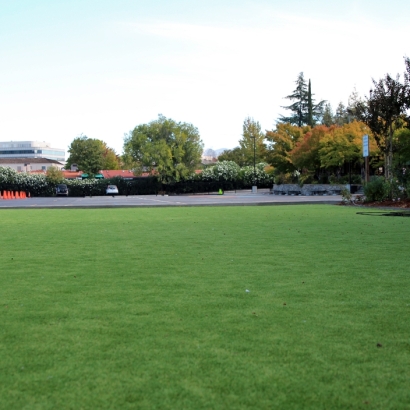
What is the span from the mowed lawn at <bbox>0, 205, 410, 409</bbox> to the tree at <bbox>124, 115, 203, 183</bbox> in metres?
64.3

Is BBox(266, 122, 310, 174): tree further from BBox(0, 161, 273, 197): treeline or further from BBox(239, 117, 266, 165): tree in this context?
BBox(239, 117, 266, 165): tree

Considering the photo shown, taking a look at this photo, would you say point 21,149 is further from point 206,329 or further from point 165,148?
point 206,329

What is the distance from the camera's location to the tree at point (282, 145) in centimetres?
6266

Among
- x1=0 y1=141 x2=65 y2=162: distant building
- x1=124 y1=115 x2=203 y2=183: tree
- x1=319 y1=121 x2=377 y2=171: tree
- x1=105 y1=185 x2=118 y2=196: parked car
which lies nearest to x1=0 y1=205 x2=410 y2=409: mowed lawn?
x1=319 y1=121 x2=377 y2=171: tree

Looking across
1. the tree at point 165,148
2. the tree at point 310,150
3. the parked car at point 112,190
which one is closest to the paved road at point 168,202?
the tree at point 310,150

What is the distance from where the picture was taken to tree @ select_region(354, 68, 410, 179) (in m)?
29.9

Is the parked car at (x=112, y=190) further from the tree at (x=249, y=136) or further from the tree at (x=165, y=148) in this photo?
the tree at (x=249, y=136)

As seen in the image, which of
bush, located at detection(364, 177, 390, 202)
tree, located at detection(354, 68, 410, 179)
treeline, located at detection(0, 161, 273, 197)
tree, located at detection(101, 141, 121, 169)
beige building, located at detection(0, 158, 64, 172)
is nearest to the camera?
bush, located at detection(364, 177, 390, 202)

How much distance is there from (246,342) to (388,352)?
1.19m

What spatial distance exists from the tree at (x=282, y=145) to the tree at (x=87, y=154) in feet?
189

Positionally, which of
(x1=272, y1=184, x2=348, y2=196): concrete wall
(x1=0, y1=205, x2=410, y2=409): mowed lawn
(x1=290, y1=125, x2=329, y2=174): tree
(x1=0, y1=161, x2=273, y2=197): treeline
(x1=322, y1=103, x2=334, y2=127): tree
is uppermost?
(x1=322, y1=103, x2=334, y2=127): tree

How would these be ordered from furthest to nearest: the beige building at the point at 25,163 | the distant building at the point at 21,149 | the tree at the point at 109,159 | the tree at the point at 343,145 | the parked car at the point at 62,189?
1. the distant building at the point at 21,149
2. the beige building at the point at 25,163
3. the tree at the point at 109,159
4. the parked car at the point at 62,189
5. the tree at the point at 343,145

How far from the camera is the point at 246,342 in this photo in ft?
16.1

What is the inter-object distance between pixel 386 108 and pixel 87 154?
309ft
